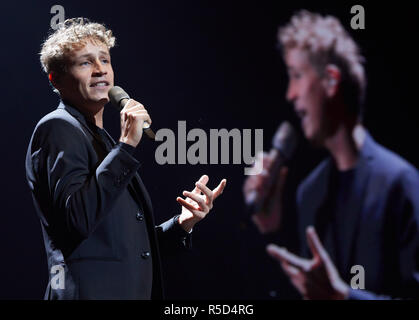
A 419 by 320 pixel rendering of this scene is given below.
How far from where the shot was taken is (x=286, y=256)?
1743 mm

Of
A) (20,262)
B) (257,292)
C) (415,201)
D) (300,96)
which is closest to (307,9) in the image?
(300,96)

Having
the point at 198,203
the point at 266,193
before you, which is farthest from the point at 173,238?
the point at 266,193

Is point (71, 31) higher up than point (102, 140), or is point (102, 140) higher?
point (71, 31)

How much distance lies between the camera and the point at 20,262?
2068 mm

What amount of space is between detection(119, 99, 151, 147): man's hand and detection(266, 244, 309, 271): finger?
0.67m

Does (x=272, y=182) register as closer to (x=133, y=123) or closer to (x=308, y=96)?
(x=308, y=96)

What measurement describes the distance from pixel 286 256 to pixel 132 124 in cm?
75

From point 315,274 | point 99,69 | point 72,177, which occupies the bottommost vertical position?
point 315,274

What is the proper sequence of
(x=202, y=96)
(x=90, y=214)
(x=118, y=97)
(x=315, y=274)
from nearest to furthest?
(x=90, y=214) < (x=118, y=97) < (x=315, y=274) < (x=202, y=96)

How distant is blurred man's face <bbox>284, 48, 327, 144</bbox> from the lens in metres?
1.73

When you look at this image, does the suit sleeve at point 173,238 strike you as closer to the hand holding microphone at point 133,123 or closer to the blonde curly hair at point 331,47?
the hand holding microphone at point 133,123

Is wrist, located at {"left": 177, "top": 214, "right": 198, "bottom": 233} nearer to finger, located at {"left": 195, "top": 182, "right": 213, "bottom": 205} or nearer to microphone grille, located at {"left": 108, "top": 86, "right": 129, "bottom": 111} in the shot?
finger, located at {"left": 195, "top": 182, "right": 213, "bottom": 205}
